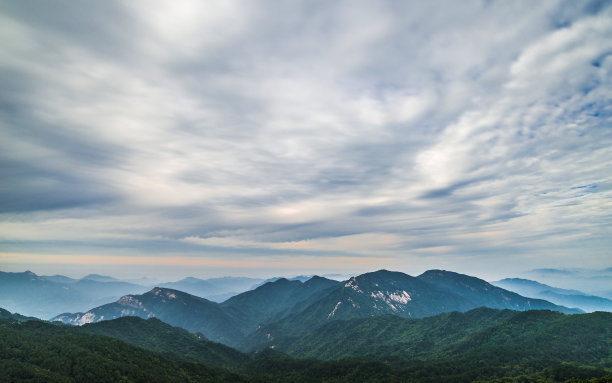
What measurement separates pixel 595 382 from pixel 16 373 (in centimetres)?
38441

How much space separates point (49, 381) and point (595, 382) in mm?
360826

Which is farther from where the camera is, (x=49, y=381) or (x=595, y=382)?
(x=49, y=381)

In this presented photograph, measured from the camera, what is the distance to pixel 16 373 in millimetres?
194250

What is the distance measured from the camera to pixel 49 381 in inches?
7613

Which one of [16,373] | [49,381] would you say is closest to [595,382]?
[49,381]

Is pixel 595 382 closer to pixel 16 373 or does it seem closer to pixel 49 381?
pixel 49 381

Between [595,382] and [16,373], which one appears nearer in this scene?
[595,382]

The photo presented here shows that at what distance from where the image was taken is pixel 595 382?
582 feet

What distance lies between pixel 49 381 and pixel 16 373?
24.2 m
